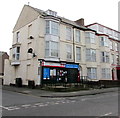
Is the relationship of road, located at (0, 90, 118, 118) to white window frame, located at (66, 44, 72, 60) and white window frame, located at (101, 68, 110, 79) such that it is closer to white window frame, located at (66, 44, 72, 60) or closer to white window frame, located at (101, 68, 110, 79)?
white window frame, located at (66, 44, 72, 60)

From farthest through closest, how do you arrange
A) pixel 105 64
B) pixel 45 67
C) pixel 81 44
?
pixel 105 64 < pixel 81 44 < pixel 45 67

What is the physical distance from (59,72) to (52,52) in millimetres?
3160

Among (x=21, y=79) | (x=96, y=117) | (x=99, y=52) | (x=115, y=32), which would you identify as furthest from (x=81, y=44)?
(x=96, y=117)

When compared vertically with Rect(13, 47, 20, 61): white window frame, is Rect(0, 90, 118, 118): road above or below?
below

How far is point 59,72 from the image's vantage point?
2231cm

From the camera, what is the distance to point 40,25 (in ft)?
71.7

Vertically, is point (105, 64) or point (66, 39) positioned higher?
point (66, 39)

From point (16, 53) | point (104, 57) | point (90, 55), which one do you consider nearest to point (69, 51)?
point (90, 55)

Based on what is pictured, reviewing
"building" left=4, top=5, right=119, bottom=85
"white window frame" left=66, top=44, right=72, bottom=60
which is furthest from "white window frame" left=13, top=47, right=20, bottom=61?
"white window frame" left=66, top=44, right=72, bottom=60

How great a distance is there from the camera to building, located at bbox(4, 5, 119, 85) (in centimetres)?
2138

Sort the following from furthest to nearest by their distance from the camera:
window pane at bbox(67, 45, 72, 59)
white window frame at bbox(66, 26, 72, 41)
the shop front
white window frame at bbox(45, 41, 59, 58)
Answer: white window frame at bbox(66, 26, 72, 41) → window pane at bbox(67, 45, 72, 59) → white window frame at bbox(45, 41, 59, 58) → the shop front

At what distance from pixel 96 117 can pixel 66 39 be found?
19.1 m

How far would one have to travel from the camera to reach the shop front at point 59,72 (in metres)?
20.9

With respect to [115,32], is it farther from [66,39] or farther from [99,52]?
[66,39]
